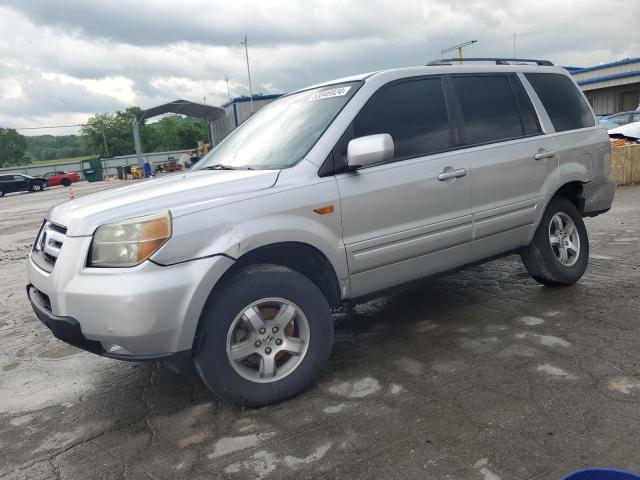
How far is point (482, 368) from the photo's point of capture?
3307 mm

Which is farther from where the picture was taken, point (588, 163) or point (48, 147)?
point (48, 147)

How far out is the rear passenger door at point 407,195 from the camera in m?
3.34

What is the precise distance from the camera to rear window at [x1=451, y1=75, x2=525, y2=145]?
4.02 meters

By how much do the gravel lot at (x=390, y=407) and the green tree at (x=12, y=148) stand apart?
110m

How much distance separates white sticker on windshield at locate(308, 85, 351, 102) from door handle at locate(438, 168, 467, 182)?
0.85 m

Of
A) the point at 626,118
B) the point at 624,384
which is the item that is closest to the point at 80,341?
the point at 624,384

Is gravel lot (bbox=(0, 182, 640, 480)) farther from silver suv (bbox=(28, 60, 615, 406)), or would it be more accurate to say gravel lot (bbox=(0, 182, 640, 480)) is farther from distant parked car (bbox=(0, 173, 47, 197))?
distant parked car (bbox=(0, 173, 47, 197))

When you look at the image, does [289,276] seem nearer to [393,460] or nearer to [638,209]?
[393,460]

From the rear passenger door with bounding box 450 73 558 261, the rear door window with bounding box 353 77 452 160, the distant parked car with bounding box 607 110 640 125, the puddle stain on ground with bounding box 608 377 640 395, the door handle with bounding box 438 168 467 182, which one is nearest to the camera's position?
the puddle stain on ground with bounding box 608 377 640 395

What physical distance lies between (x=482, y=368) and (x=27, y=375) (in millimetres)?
3140

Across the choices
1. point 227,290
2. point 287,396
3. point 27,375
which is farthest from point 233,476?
point 27,375

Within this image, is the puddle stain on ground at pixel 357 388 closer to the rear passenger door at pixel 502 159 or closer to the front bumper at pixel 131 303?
the front bumper at pixel 131 303

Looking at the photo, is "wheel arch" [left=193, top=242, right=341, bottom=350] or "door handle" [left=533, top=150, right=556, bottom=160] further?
"door handle" [left=533, top=150, right=556, bottom=160]

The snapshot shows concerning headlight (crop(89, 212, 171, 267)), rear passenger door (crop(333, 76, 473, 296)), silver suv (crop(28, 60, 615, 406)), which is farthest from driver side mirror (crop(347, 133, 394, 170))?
headlight (crop(89, 212, 171, 267))
